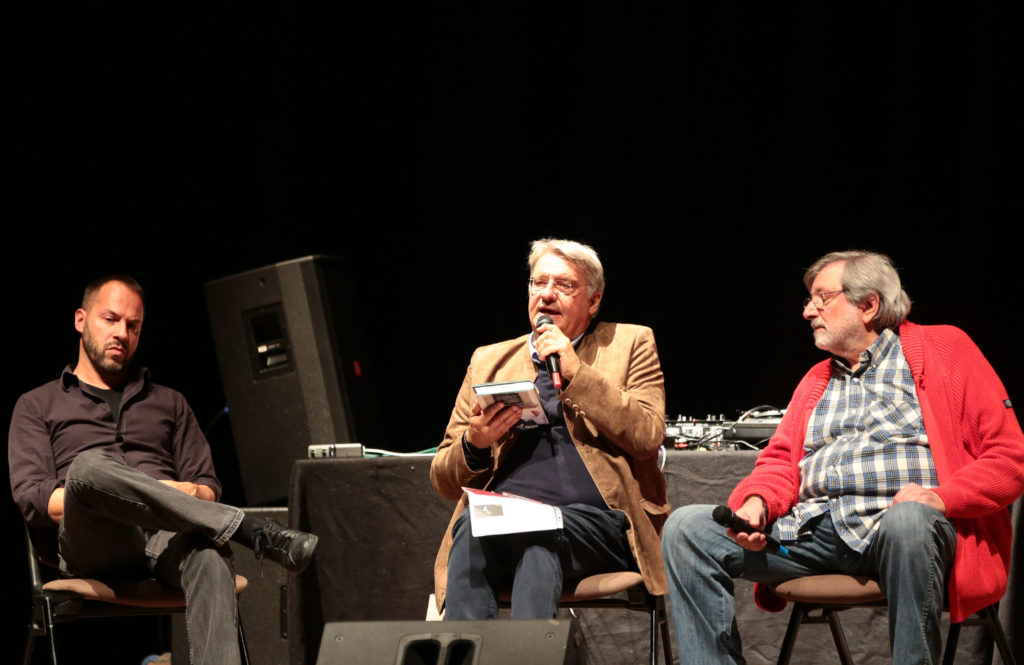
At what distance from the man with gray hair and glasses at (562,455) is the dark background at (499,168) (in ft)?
4.24

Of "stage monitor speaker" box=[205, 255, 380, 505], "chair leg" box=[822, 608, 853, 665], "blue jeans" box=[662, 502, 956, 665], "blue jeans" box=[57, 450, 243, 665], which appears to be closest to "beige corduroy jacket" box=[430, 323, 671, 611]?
"blue jeans" box=[662, 502, 956, 665]

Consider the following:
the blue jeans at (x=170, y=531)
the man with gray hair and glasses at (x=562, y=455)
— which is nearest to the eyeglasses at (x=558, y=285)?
the man with gray hair and glasses at (x=562, y=455)

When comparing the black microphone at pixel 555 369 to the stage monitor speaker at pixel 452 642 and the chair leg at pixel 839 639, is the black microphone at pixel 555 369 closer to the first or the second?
the stage monitor speaker at pixel 452 642

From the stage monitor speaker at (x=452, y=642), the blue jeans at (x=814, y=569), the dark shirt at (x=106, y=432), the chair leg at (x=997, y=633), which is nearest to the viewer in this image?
the stage monitor speaker at (x=452, y=642)

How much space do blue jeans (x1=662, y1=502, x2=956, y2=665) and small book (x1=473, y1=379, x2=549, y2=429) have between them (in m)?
0.42

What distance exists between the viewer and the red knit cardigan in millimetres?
2219

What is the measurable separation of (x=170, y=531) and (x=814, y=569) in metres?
1.62

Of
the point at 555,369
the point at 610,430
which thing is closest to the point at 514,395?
the point at 555,369

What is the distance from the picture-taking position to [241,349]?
152 inches

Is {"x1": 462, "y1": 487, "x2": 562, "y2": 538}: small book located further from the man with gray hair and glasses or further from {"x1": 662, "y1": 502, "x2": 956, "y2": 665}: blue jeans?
{"x1": 662, "y1": 502, "x2": 956, "y2": 665}: blue jeans

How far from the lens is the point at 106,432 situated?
3057mm

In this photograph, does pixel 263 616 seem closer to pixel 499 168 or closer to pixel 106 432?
pixel 106 432

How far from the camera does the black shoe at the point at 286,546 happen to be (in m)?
2.55

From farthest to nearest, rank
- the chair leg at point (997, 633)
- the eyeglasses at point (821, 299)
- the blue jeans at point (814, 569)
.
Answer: the eyeglasses at point (821, 299) < the chair leg at point (997, 633) < the blue jeans at point (814, 569)
